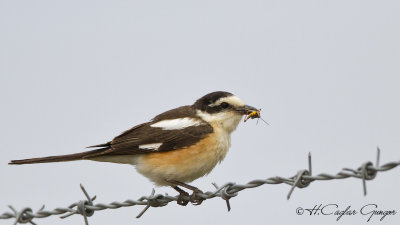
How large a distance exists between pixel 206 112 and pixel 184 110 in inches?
12.7

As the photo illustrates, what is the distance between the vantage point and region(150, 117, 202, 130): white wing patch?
7.22 m

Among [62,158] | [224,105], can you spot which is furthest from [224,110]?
[62,158]

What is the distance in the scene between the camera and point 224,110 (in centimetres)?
757

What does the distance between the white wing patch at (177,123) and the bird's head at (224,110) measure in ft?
0.73

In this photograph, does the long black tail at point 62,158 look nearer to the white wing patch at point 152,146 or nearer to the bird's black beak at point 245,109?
the white wing patch at point 152,146

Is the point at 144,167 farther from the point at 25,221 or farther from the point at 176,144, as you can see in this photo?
the point at 25,221

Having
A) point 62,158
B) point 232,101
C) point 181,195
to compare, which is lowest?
point 181,195

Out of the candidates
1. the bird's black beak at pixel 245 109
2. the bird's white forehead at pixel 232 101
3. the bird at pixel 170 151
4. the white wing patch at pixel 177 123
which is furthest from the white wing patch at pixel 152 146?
the bird's black beak at pixel 245 109

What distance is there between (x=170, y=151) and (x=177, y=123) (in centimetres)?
51

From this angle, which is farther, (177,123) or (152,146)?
(177,123)

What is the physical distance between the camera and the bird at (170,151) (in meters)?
6.84

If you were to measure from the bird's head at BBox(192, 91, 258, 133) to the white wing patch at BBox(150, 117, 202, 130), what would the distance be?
0.73ft

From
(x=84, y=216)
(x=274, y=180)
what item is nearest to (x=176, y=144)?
(x=84, y=216)

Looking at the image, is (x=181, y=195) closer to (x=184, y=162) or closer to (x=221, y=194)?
(x=184, y=162)
